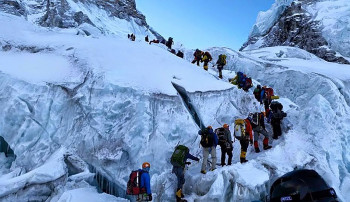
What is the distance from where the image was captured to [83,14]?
194 feet

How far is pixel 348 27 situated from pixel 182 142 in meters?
44.3

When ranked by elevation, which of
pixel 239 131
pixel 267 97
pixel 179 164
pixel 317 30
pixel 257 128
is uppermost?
pixel 317 30

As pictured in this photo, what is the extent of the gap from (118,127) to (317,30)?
48585 mm

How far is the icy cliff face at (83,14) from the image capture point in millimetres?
57781

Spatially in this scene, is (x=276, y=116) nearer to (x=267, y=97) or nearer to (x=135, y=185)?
(x=267, y=97)

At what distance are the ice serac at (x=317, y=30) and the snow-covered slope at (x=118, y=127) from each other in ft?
115

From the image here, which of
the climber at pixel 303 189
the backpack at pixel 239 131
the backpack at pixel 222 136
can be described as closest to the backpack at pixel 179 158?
the backpack at pixel 222 136

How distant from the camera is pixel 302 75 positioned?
22.3 metres

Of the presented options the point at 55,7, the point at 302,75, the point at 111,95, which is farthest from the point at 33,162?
the point at 55,7

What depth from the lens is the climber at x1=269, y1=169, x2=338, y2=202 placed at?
374 centimetres

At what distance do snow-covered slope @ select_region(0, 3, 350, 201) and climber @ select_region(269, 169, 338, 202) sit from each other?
3997mm

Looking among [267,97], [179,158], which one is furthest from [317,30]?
[179,158]

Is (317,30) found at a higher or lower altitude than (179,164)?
higher

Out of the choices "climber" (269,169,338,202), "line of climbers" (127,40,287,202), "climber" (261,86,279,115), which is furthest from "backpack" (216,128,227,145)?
"climber" (269,169,338,202)
